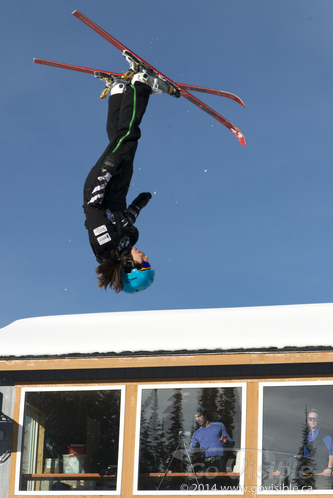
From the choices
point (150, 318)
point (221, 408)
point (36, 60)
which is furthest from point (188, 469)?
point (36, 60)

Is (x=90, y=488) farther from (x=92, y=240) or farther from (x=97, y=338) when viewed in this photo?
(x=92, y=240)

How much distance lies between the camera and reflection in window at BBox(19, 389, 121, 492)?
8.51 m

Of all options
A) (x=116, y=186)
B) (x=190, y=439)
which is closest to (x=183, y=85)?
(x=116, y=186)

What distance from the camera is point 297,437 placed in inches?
313

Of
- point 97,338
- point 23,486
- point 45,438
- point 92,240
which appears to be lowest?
point 23,486

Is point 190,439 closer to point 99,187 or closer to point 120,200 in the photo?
point 120,200

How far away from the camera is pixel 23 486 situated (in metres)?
8.68

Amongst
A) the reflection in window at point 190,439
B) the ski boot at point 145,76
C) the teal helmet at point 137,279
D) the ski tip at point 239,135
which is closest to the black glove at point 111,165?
the ski boot at point 145,76

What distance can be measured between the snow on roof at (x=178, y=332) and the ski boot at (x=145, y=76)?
131 inches

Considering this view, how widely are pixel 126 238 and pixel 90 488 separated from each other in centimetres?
373

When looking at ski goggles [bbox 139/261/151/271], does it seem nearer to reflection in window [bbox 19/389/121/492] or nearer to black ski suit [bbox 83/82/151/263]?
black ski suit [bbox 83/82/151/263]

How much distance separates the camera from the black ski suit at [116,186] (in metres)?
6.54

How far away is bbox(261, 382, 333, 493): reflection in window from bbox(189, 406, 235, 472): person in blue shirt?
0.50 meters

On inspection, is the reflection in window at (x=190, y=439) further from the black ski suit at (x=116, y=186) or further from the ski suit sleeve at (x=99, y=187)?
the ski suit sleeve at (x=99, y=187)
